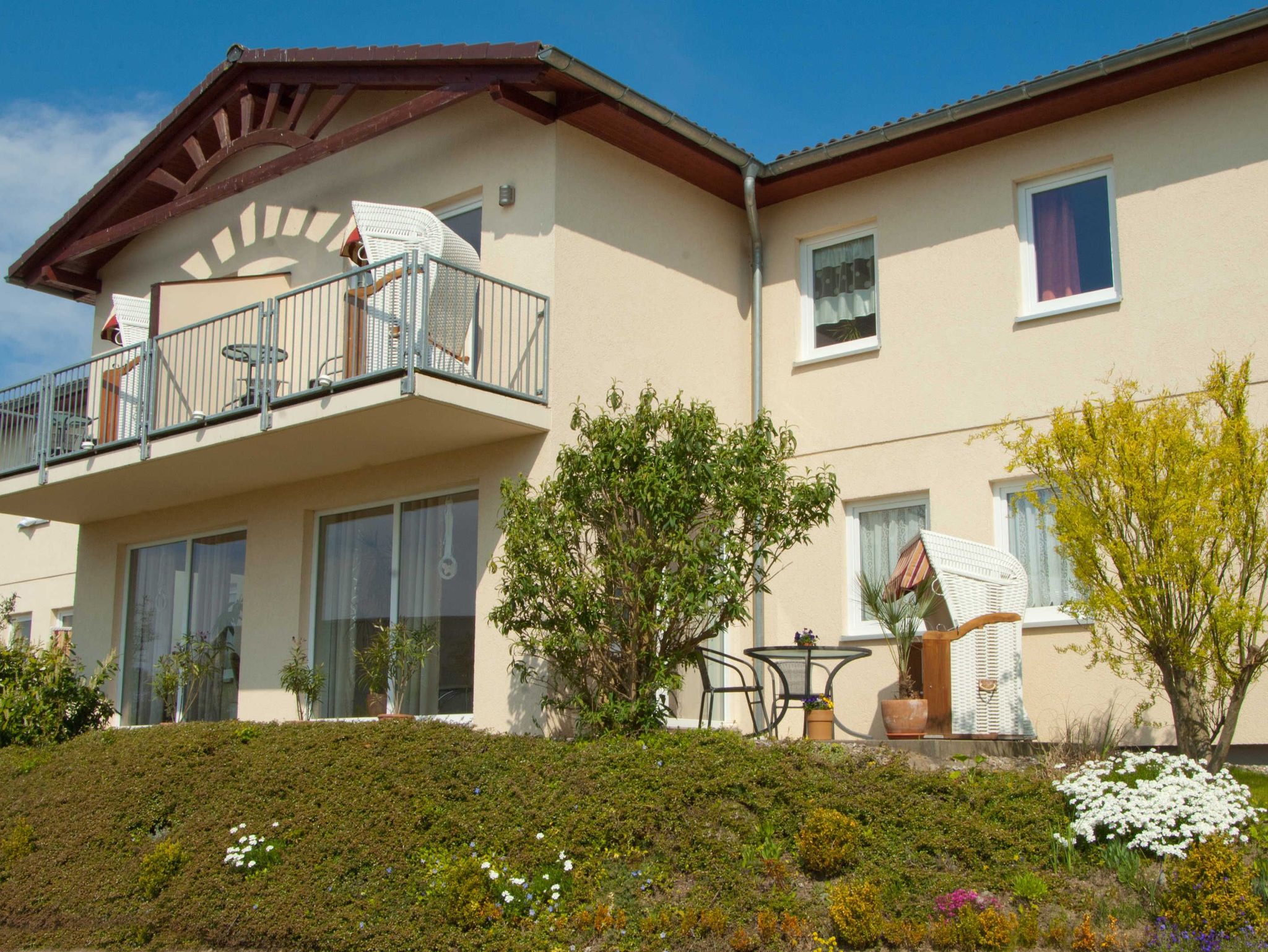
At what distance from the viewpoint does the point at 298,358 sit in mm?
12703

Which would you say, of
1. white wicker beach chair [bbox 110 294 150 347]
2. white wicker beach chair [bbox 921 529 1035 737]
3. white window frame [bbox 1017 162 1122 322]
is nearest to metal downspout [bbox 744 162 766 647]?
white window frame [bbox 1017 162 1122 322]

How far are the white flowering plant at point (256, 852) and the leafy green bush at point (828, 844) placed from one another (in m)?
3.60

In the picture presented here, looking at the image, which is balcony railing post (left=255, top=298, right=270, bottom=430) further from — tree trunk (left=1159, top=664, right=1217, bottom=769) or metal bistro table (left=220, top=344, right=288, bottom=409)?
tree trunk (left=1159, top=664, right=1217, bottom=769)

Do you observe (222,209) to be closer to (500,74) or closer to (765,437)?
(500,74)

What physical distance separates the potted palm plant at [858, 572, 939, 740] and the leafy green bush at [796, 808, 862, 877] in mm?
2772

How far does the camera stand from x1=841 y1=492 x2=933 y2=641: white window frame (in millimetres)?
12234

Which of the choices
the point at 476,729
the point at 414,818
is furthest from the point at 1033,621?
the point at 414,818

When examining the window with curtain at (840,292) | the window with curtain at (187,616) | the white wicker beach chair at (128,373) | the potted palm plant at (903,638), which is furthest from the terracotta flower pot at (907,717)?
the white wicker beach chair at (128,373)

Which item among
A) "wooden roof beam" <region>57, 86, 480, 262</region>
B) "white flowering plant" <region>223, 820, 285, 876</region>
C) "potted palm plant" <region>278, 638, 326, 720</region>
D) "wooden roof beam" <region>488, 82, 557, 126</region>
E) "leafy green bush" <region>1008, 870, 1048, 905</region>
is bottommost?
"white flowering plant" <region>223, 820, 285, 876</region>

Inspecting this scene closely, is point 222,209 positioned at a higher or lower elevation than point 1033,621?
higher

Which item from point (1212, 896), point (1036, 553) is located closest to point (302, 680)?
point (1036, 553)

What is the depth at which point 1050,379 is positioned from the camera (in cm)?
1150

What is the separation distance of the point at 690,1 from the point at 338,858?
21.6 feet

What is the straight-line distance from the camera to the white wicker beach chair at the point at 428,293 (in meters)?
10.9
